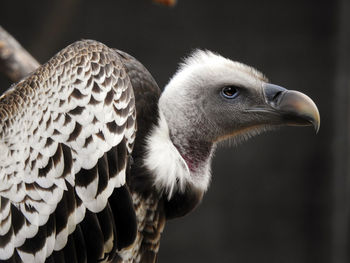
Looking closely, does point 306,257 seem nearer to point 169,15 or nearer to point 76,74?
point 169,15

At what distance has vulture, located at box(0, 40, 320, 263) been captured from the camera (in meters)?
3.03

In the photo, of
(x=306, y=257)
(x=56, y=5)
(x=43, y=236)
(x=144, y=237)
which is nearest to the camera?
(x=43, y=236)

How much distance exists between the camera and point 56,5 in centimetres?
673

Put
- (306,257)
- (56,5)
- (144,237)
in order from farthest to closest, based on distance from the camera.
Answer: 1. (306,257)
2. (56,5)
3. (144,237)

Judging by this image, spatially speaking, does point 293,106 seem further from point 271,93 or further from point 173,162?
point 173,162

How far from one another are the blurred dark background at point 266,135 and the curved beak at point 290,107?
153 inches

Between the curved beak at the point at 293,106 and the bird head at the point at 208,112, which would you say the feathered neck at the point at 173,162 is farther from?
the curved beak at the point at 293,106

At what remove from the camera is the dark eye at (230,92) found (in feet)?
11.7

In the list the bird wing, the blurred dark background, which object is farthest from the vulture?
the blurred dark background

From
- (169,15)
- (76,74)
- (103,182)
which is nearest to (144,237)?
(103,182)

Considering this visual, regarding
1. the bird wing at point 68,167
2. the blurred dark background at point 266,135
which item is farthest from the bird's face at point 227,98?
the blurred dark background at point 266,135

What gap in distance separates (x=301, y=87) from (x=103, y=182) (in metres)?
4.91

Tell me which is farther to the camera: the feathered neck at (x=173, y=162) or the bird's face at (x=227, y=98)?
the bird's face at (x=227, y=98)

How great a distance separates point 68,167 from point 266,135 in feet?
16.0
